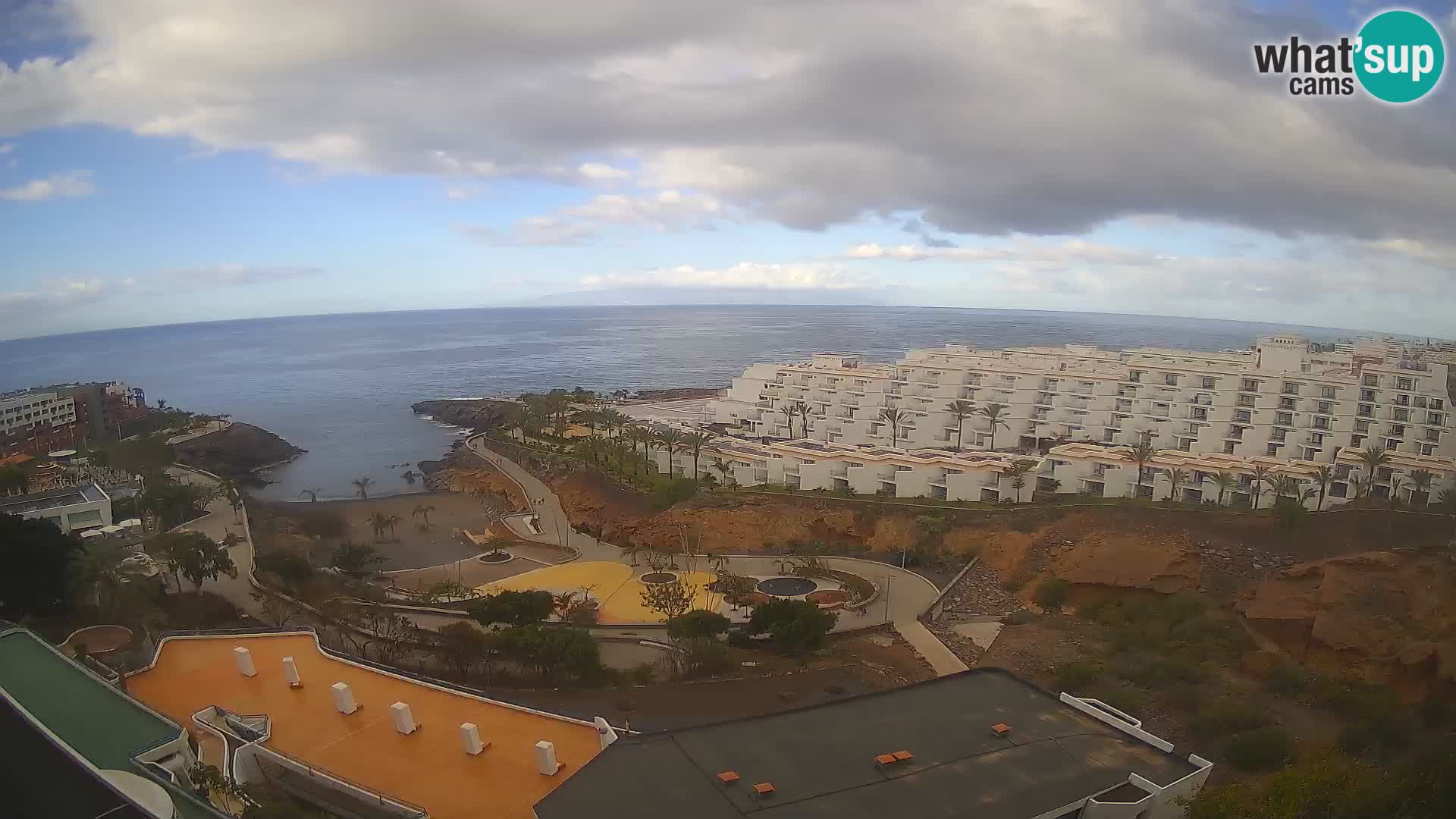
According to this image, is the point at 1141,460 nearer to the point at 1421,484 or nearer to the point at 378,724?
the point at 1421,484

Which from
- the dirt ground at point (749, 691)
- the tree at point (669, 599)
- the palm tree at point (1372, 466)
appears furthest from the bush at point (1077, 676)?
the palm tree at point (1372, 466)

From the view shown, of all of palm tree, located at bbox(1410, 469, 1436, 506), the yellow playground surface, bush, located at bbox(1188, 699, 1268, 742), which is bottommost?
the yellow playground surface

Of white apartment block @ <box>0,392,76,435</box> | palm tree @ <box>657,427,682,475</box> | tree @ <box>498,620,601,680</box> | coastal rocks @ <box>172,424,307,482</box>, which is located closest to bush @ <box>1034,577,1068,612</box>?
tree @ <box>498,620,601,680</box>

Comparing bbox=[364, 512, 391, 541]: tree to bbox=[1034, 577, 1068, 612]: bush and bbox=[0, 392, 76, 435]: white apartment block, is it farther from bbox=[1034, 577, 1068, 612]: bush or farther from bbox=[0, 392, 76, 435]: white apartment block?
bbox=[1034, 577, 1068, 612]: bush

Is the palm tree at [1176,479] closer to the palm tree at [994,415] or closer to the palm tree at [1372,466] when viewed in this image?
the palm tree at [1372,466]

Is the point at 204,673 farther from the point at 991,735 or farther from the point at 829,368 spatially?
the point at 829,368

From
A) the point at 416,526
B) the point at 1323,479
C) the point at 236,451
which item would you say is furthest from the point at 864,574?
the point at 236,451
